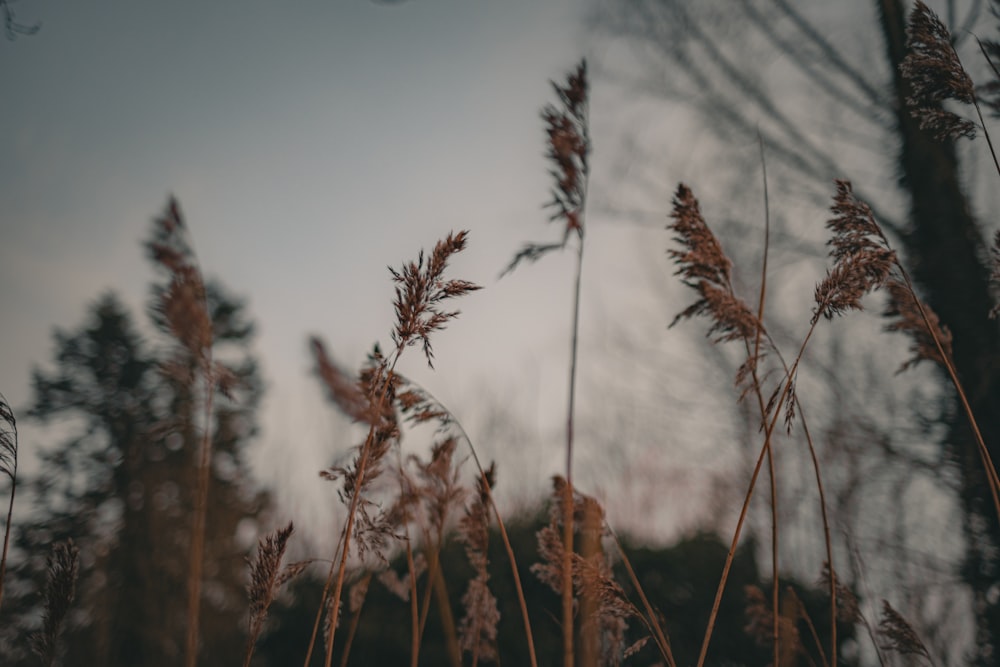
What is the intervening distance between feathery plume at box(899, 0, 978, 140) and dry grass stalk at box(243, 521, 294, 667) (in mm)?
2024

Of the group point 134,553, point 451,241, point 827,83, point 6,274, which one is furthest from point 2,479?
point 134,553

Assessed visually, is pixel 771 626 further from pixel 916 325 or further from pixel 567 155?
pixel 567 155

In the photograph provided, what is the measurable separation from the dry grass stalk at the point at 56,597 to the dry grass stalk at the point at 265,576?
56 cm

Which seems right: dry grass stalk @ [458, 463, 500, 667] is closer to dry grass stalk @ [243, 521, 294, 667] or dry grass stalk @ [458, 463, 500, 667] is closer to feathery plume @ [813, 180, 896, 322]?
dry grass stalk @ [243, 521, 294, 667]

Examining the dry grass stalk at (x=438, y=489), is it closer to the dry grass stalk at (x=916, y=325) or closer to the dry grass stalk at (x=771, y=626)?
the dry grass stalk at (x=771, y=626)

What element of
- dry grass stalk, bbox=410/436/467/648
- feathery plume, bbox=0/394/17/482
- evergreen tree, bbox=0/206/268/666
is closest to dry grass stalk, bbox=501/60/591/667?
dry grass stalk, bbox=410/436/467/648

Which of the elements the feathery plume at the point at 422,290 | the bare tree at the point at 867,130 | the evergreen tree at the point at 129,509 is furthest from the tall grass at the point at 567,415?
the evergreen tree at the point at 129,509

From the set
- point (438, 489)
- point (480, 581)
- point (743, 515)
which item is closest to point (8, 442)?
point (438, 489)

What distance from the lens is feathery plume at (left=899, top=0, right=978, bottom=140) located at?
4.93 ft

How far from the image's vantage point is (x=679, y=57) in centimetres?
639

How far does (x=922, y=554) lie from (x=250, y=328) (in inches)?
488

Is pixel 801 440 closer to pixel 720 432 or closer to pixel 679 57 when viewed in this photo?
pixel 720 432

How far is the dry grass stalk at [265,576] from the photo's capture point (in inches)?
52.2

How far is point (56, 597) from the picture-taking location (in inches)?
58.6
